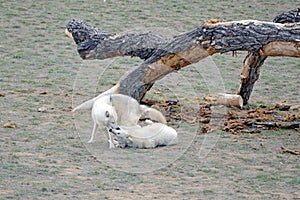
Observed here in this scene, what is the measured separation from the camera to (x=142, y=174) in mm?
5621

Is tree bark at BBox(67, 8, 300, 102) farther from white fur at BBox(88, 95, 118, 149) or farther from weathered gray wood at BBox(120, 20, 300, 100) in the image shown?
white fur at BBox(88, 95, 118, 149)

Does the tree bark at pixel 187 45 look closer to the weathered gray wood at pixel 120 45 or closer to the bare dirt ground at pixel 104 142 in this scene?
the weathered gray wood at pixel 120 45

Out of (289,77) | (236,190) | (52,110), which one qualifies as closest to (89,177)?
(236,190)

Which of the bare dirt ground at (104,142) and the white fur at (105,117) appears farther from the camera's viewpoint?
the white fur at (105,117)

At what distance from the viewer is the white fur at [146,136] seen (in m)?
6.41

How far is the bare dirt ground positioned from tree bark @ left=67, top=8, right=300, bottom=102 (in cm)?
60

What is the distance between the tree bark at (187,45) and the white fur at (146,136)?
1.03 m

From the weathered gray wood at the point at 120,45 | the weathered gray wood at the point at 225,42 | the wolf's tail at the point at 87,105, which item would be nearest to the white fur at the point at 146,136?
the wolf's tail at the point at 87,105

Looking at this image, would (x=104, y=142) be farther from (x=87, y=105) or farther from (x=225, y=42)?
(x=225, y=42)

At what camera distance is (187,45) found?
720 cm

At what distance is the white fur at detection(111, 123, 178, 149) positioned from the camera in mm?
6406

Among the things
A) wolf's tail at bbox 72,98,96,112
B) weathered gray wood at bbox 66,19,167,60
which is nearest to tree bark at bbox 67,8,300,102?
weathered gray wood at bbox 66,19,167,60

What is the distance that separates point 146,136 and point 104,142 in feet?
1.43

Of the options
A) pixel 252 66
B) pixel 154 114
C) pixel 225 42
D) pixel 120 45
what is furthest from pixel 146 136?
pixel 252 66
